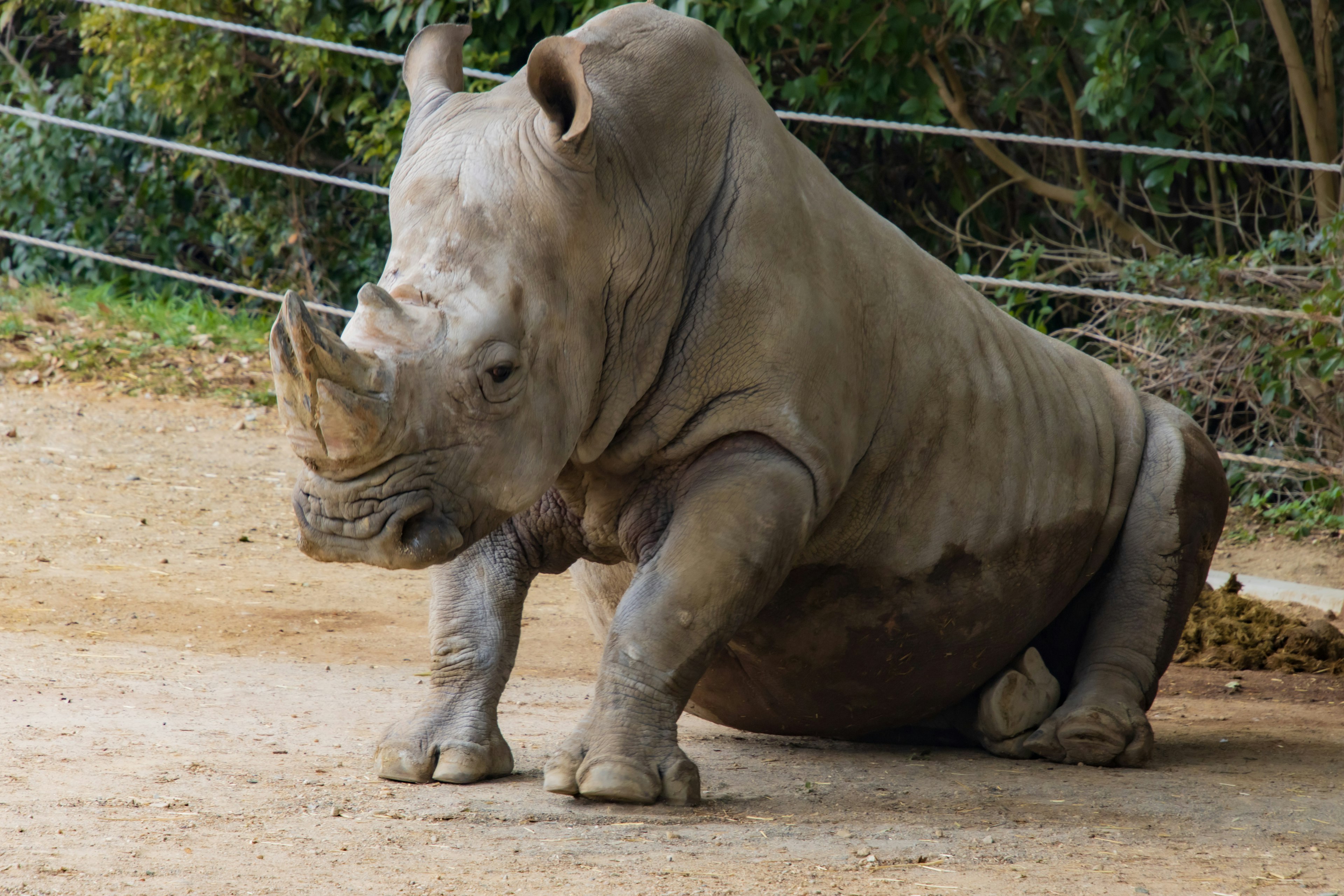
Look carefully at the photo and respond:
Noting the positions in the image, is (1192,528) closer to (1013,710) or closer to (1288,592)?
(1013,710)

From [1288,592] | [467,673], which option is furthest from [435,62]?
[1288,592]

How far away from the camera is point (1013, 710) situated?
14.5ft

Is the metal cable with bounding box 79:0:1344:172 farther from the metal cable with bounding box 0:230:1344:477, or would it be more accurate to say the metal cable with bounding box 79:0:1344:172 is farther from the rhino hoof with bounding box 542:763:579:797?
the rhino hoof with bounding box 542:763:579:797

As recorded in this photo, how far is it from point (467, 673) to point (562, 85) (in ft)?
4.43

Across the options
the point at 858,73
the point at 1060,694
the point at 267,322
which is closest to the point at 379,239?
the point at 267,322

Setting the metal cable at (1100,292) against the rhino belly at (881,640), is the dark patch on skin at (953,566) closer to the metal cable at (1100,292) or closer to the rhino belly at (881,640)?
the rhino belly at (881,640)

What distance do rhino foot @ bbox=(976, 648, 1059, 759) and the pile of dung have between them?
1537 mm

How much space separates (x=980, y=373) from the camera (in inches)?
166

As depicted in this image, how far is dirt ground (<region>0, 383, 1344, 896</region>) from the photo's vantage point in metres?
2.90

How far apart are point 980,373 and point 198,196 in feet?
30.6

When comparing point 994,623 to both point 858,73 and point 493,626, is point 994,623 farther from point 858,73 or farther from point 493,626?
point 858,73

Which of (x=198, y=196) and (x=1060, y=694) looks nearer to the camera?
(x=1060, y=694)

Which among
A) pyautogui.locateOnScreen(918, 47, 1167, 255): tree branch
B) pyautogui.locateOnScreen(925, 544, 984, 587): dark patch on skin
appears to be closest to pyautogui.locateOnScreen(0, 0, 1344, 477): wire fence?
pyautogui.locateOnScreen(918, 47, 1167, 255): tree branch

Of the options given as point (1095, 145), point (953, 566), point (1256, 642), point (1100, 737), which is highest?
point (1095, 145)
